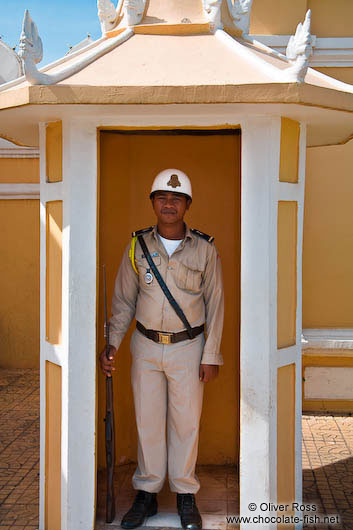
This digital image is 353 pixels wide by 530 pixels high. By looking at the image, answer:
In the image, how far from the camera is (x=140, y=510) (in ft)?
13.8

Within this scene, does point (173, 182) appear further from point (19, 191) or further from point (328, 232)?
point (19, 191)

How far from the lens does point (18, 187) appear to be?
348 inches

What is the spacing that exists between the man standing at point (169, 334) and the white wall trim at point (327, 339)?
9.23 ft

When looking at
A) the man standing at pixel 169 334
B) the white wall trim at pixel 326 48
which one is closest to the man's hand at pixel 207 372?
the man standing at pixel 169 334

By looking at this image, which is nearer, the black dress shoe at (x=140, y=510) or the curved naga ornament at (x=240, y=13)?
the black dress shoe at (x=140, y=510)

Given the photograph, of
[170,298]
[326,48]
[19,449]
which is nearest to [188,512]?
[170,298]

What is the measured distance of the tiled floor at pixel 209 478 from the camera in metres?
4.46

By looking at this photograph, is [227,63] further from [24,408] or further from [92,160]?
[24,408]

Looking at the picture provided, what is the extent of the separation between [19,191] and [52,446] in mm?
5248

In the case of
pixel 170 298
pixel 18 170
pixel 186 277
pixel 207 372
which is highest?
pixel 18 170

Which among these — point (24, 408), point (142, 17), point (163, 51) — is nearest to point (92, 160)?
point (163, 51)

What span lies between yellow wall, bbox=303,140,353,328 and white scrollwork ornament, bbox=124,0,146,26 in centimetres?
304

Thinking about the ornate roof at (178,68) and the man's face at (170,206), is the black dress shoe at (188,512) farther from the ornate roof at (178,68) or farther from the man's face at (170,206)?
the ornate roof at (178,68)

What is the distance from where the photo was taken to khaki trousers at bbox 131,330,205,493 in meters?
4.18
